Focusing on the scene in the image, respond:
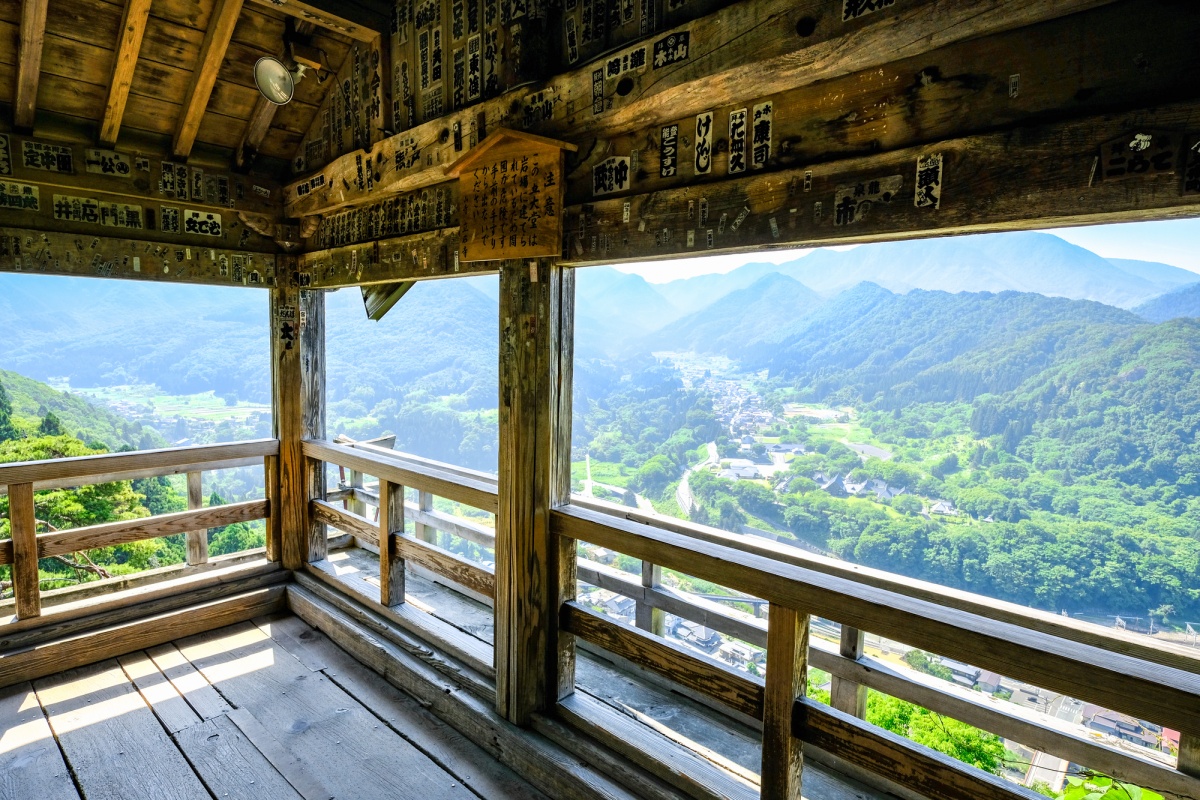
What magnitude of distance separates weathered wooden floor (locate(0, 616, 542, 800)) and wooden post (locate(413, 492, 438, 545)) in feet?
4.46

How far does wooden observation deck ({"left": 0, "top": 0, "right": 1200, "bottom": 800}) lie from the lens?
1.66 meters

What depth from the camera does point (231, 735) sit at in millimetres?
3184

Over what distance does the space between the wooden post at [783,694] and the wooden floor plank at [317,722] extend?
1.43 metres

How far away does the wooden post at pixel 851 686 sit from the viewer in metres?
2.71

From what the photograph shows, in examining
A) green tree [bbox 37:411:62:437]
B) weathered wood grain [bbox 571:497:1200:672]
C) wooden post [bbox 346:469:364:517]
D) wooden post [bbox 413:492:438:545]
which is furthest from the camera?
green tree [bbox 37:411:62:437]

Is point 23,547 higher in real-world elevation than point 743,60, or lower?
lower

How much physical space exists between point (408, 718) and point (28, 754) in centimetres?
180

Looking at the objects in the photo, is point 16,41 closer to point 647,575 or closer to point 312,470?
point 312,470

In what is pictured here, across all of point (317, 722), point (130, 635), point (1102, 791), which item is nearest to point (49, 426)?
point (130, 635)

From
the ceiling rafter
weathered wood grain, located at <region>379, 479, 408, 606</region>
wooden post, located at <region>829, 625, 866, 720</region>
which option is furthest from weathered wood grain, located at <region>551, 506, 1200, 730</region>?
the ceiling rafter

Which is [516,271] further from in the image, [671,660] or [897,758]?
[897,758]

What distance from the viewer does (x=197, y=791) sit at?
2.78 meters

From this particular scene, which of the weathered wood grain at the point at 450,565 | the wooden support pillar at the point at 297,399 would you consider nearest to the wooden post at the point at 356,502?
the wooden support pillar at the point at 297,399

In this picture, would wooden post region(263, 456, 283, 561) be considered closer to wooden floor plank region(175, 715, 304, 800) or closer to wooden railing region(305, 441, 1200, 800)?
wooden floor plank region(175, 715, 304, 800)
